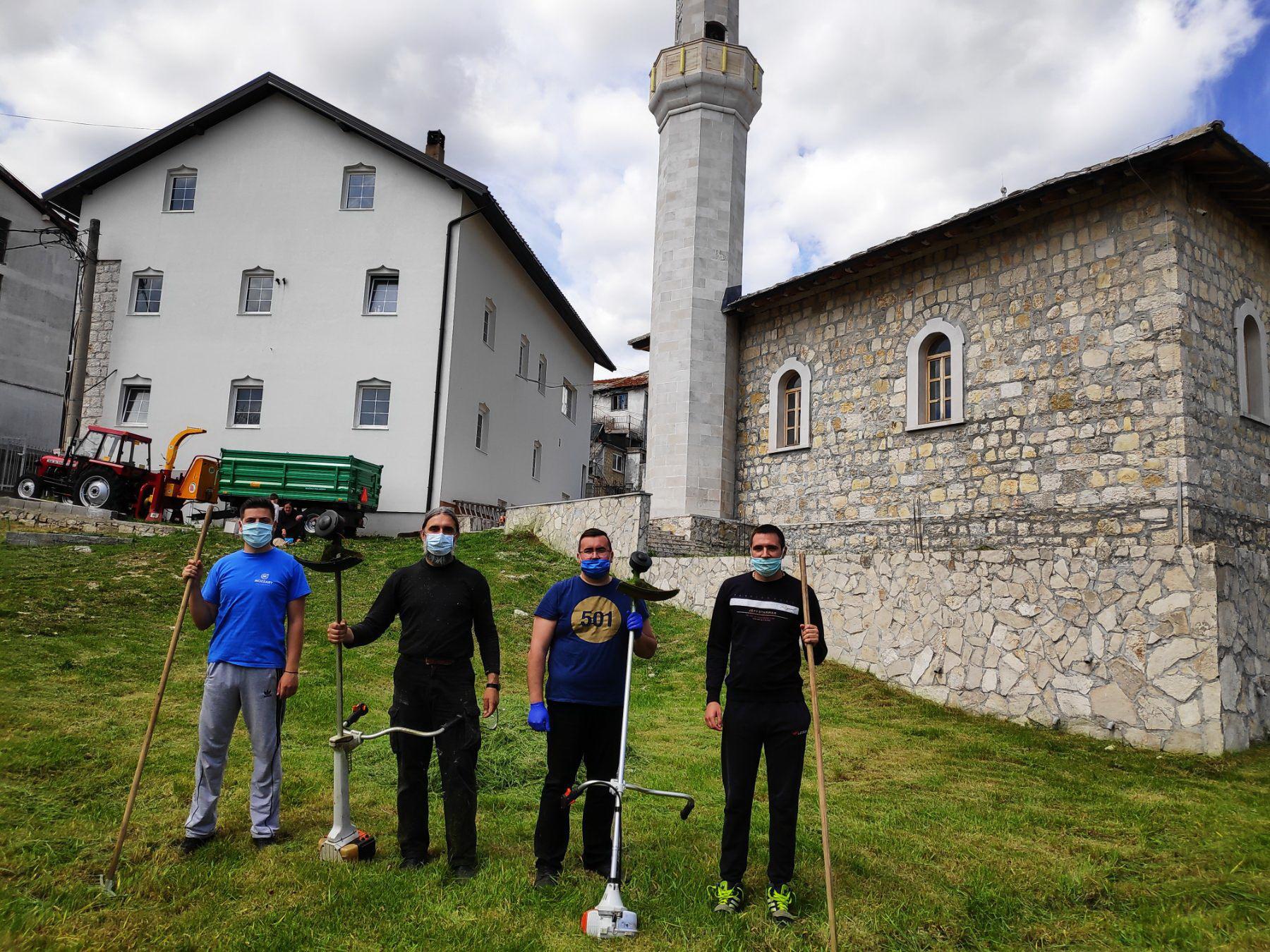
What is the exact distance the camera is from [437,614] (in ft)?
16.5

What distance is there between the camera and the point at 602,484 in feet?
155

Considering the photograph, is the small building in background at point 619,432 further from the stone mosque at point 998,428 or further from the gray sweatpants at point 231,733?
the gray sweatpants at point 231,733

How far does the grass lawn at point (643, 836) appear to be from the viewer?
4.25 metres

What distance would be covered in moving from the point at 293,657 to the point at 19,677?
188 inches

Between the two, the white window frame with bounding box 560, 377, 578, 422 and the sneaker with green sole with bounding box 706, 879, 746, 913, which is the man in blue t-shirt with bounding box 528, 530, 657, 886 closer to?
the sneaker with green sole with bounding box 706, 879, 746, 913

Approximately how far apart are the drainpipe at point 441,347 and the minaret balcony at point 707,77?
Answer: 19.2 ft

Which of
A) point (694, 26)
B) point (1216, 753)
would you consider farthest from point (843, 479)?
point (694, 26)

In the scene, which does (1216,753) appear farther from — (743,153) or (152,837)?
(743,153)

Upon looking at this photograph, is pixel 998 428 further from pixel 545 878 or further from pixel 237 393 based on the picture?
pixel 237 393

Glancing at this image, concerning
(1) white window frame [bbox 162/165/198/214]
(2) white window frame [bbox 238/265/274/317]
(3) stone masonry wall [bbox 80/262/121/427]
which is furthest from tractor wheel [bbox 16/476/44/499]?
(1) white window frame [bbox 162/165/198/214]

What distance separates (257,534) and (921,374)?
11984 mm

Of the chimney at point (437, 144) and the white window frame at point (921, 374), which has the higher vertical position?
the chimney at point (437, 144)

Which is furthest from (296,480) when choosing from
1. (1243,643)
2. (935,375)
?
(1243,643)

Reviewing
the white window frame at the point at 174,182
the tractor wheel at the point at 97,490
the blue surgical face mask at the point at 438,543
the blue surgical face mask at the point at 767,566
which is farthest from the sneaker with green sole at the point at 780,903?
the white window frame at the point at 174,182
